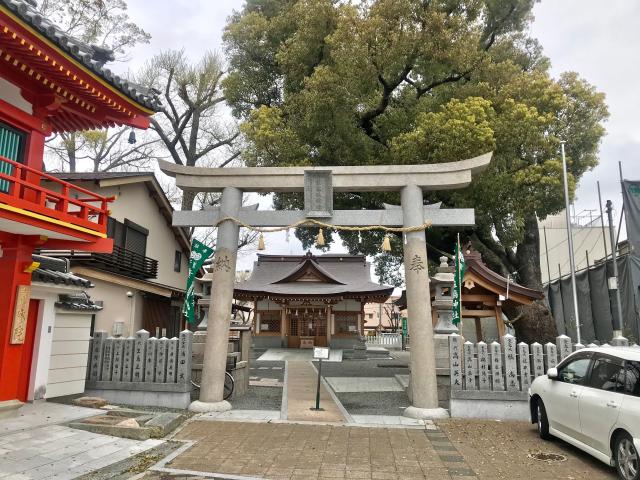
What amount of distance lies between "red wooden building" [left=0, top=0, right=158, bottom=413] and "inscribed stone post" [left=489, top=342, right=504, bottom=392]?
8742 millimetres

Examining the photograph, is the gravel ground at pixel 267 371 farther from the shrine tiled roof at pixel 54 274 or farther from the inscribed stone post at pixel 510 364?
the inscribed stone post at pixel 510 364

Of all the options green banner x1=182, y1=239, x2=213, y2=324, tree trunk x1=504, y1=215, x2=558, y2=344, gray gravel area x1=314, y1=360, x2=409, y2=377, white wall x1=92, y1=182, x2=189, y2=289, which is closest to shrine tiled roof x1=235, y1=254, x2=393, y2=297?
white wall x1=92, y1=182, x2=189, y2=289

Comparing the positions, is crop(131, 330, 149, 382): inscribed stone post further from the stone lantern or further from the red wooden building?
the stone lantern

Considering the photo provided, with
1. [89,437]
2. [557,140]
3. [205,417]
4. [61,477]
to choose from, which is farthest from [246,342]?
[557,140]

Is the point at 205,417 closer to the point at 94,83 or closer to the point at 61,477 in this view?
the point at 61,477

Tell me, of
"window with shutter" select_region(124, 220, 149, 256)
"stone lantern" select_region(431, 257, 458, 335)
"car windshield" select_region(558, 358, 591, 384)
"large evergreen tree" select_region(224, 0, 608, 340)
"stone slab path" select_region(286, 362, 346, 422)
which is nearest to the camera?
"car windshield" select_region(558, 358, 591, 384)

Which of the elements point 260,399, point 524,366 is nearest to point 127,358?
point 260,399

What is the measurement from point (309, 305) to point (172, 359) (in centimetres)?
1856

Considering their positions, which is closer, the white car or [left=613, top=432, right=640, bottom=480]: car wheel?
[left=613, top=432, right=640, bottom=480]: car wheel

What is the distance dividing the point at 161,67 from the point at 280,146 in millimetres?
14836

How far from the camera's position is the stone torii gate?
33.7 ft

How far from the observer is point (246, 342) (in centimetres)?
1309

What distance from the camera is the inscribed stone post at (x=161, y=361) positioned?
10.3 m

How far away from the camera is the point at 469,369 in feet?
32.3
